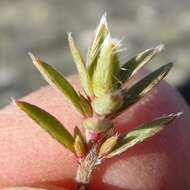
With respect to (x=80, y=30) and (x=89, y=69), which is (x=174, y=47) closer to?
(x=80, y=30)

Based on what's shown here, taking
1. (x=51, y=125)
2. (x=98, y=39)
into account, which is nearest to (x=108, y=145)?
(x=51, y=125)

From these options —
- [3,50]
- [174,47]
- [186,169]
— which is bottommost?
[186,169]

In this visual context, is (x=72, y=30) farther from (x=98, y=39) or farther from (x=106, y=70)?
(x=106, y=70)

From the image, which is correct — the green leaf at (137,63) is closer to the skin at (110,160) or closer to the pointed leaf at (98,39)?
the pointed leaf at (98,39)

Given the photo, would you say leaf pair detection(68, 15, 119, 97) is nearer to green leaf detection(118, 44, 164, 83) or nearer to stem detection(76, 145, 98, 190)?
green leaf detection(118, 44, 164, 83)

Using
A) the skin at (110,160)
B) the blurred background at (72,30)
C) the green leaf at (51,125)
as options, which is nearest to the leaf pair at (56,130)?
the green leaf at (51,125)

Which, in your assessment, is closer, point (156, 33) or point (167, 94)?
point (167, 94)

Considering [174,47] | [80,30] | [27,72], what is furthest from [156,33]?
[27,72]
